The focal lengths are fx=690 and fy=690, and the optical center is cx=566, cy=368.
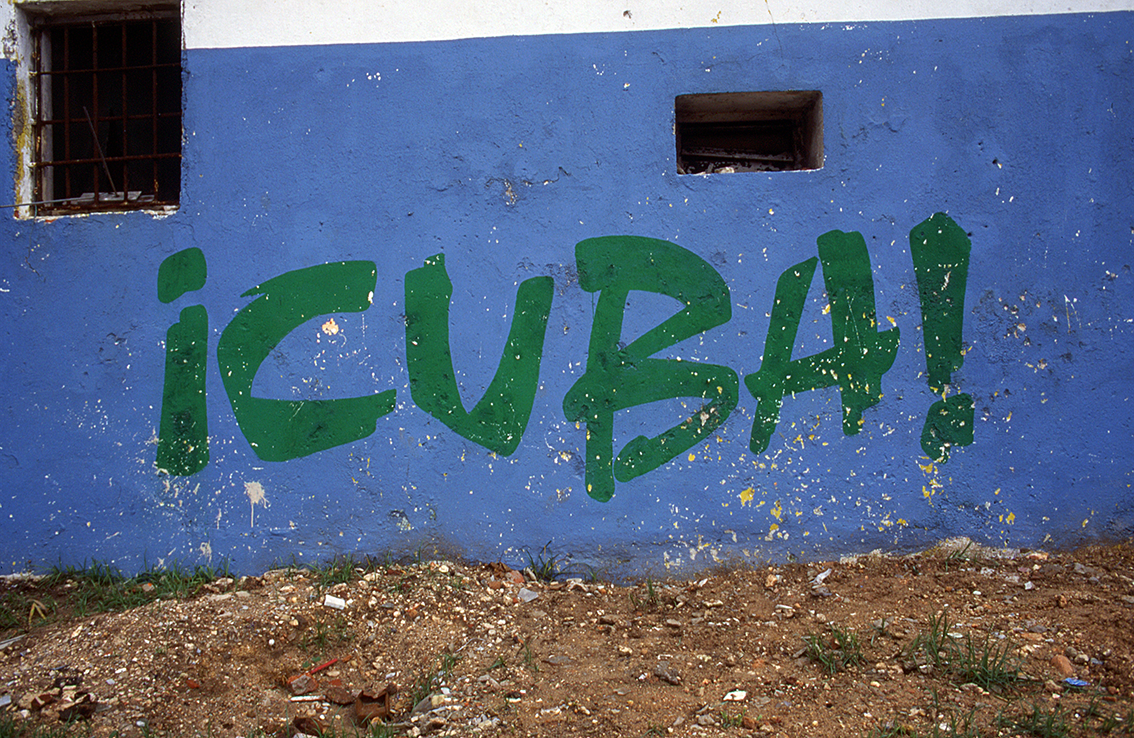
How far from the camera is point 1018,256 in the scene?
300cm

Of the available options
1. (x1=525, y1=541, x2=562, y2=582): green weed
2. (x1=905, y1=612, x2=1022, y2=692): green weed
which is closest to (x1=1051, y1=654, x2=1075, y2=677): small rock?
(x1=905, y1=612, x2=1022, y2=692): green weed

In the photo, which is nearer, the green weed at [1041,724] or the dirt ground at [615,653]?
the green weed at [1041,724]

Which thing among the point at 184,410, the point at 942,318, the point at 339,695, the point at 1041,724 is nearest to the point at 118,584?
the point at 184,410

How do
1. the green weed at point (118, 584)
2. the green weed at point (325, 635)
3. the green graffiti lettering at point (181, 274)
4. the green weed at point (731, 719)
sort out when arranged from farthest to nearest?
the green graffiti lettering at point (181, 274), the green weed at point (118, 584), the green weed at point (325, 635), the green weed at point (731, 719)

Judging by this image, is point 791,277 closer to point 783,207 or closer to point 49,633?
point 783,207

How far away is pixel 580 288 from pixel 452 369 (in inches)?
26.4

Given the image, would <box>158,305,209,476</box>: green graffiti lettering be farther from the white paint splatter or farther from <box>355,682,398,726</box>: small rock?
<box>355,682,398,726</box>: small rock

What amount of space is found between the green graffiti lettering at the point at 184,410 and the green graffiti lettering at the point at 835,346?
243 cm

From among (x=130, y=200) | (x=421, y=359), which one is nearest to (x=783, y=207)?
(x=421, y=359)

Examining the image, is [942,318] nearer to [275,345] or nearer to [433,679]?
[433,679]

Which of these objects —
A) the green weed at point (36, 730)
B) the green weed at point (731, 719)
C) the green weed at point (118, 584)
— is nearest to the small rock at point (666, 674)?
the green weed at point (731, 719)

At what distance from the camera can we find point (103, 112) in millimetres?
3967

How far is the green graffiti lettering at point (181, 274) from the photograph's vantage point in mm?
3105

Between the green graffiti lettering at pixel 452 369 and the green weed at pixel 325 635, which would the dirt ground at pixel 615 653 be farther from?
the green graffiti lettering at pixel 452 369
